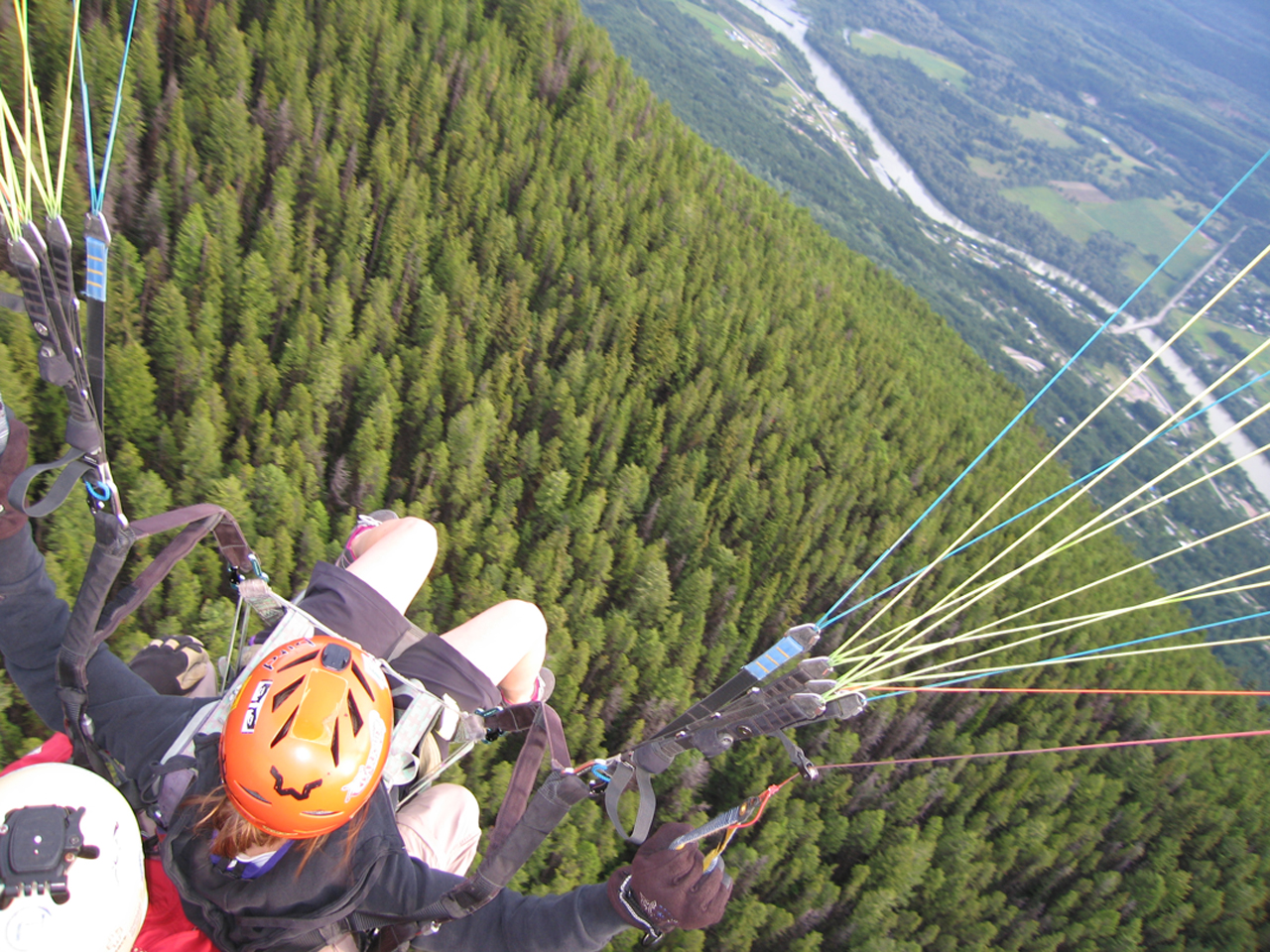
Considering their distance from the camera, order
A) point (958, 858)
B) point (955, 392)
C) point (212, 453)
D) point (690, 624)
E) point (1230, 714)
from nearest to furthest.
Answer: point (212, 453) < point (958, 858) < point (690, 624) < point (1230, 714) < point (955, 392)

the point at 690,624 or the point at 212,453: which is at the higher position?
the point at 212,453

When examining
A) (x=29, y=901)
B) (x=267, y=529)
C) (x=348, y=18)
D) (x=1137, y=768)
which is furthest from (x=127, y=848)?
(x=348, y=18)

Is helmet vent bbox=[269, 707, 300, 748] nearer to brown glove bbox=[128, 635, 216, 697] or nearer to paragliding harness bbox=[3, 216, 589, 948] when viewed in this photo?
paragliding harness bbox=[3, 216, 589, 948]

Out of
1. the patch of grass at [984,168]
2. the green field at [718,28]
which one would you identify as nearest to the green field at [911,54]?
the patch of grass at [984,168]

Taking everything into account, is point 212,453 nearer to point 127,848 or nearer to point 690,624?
point 127,848

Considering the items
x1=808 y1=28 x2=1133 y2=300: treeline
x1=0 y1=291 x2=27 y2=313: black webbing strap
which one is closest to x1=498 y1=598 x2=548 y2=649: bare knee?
x1=0 y1=291 x2=27 y2=313: black webbing strap
